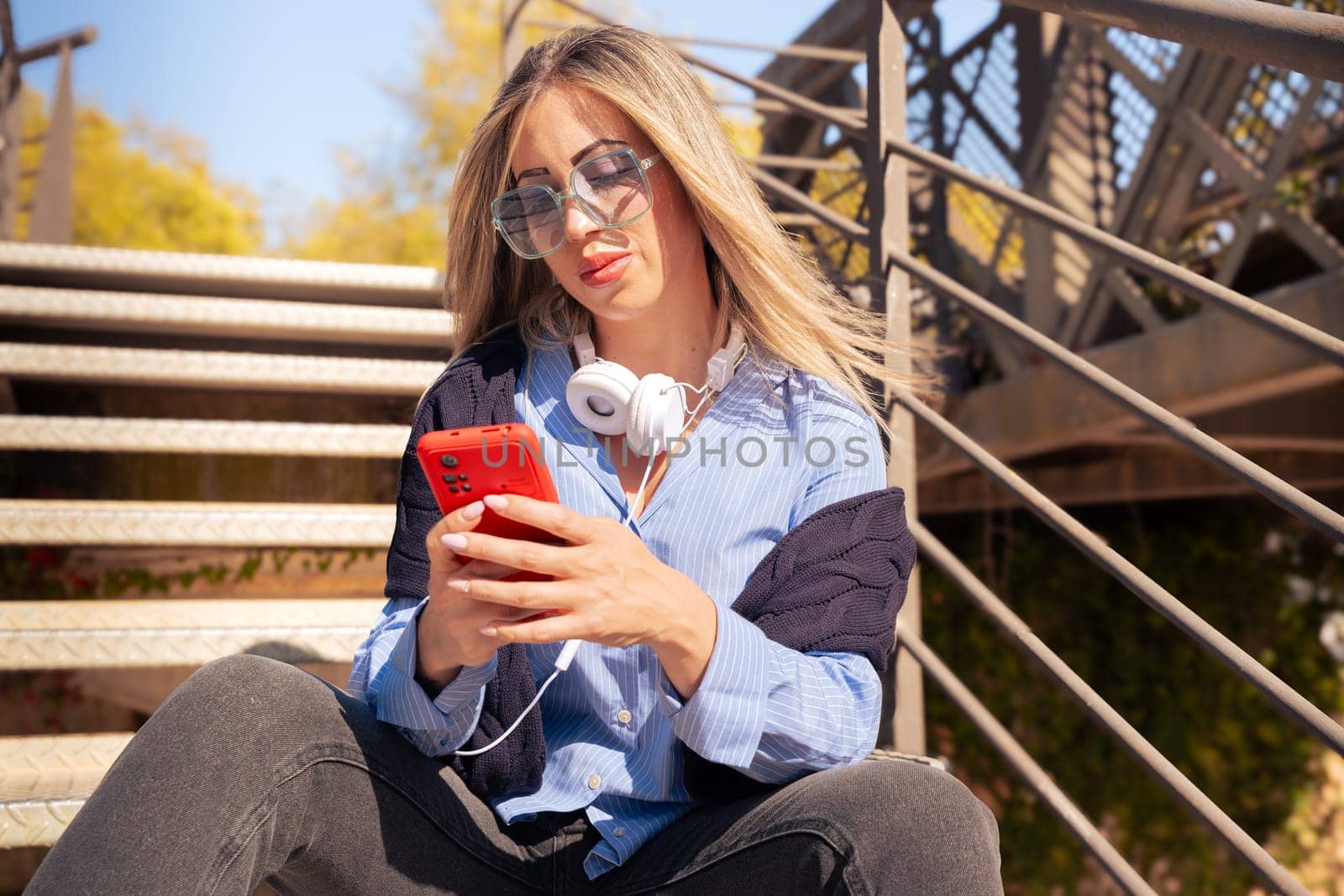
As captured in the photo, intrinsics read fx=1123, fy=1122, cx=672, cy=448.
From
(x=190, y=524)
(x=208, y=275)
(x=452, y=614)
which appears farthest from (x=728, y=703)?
(x=208, y=275)

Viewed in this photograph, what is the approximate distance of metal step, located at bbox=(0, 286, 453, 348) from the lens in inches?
102

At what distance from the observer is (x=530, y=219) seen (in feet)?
5.15

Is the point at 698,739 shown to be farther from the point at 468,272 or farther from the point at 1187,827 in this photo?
the point at 1187,827

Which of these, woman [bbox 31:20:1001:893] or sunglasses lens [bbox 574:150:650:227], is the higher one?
sunglasses lens [bbox 574:150:650:227]

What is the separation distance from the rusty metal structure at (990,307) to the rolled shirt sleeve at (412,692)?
0.59 meters

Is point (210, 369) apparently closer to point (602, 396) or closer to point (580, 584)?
point (602, 396)

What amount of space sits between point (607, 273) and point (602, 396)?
17cm

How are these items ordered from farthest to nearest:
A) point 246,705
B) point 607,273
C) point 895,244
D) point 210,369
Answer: point 210,369
point 895,244
point 607,273
point 246,705

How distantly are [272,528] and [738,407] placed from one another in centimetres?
117

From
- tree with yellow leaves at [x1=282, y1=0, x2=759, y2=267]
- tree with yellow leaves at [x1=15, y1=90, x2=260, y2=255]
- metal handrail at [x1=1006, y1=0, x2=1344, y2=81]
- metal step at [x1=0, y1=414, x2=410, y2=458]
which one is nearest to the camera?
metal handrail at [x1=1006, y1=0, x2=1344, y2=81]

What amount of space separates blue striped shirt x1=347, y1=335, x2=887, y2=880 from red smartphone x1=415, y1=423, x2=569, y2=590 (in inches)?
8.6

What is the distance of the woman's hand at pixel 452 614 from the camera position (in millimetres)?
1163

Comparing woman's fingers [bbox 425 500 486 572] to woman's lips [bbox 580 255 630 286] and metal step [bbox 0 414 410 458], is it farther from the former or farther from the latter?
metal step [bbox 0 414 410 458]

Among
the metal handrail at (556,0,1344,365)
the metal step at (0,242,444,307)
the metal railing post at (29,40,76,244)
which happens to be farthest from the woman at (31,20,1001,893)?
the metal railing post at (29,40,76,244)
